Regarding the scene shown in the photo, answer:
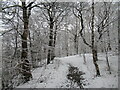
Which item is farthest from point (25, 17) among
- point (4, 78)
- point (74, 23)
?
point (74, 23)

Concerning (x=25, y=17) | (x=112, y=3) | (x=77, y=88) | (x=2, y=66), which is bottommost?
(x=77, y=88)

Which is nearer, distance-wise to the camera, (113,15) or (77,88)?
(77,88)

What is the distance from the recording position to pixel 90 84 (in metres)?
7.57

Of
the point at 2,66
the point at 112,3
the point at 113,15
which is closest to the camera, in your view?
the point at 2,66

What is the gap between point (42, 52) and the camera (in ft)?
17.4

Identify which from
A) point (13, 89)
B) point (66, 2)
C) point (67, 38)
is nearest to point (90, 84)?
point (13, 89)

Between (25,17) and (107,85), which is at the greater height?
(25,17)

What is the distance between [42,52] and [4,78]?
7.43ft

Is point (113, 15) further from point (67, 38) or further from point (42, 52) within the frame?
point (67, 38)

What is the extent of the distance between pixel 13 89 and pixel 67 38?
74.9ft

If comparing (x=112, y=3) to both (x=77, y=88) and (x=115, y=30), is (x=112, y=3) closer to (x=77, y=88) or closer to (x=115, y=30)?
(x=115, y=30)

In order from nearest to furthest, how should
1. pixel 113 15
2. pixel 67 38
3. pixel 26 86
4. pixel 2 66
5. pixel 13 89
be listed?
pixel 2 66, pixel 13 89, pixel 26 86, pixel 113 15, pixel 67 38

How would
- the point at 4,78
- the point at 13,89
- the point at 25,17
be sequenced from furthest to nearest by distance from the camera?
the point at 25,17 < the point at 13,89 < the point at 4,78

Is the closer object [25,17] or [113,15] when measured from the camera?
[25,17]
